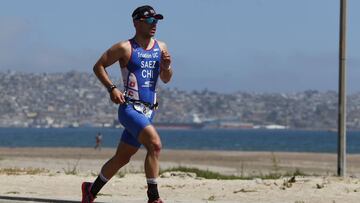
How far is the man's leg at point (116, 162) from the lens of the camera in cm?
1048

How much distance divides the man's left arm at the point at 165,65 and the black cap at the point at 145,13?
402 millimetres

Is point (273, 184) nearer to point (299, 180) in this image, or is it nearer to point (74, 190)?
point (299, 180)

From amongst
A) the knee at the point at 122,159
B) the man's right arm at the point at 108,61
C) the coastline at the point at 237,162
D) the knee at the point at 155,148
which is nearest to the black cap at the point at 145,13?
the man's right arm at the point at 108,61

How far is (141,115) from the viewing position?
33.5 feet

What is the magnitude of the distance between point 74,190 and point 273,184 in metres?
2.93

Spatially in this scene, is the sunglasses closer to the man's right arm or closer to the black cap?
the black cap

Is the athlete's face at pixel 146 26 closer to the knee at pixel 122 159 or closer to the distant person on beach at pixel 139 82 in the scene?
the distant person on beach at pixel 139 82

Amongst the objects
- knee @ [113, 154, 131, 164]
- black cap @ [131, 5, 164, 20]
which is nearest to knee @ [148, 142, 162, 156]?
knee @ [113, 154, 131, 164]

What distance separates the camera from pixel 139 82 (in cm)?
1030

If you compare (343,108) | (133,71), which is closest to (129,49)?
(133,71)

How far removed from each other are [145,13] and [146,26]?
0.46 feet

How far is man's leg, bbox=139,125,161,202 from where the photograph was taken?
10070 millimetres

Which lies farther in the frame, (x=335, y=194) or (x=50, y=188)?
(x=50, y=188)

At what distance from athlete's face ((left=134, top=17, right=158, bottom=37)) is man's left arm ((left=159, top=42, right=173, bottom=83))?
24 centimetres
